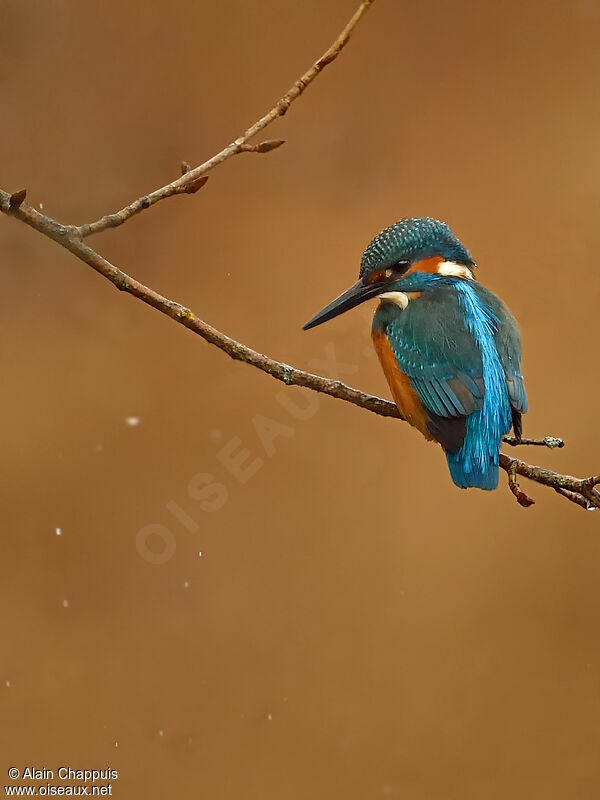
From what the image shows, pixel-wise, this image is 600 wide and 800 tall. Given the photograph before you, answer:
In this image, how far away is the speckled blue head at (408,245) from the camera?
1.26 m

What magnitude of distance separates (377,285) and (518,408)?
0.84ft

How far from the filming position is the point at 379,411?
3.92ft

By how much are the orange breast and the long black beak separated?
7 centimetres

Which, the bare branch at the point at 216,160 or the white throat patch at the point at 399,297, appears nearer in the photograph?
the bare branch at the point at 216,160

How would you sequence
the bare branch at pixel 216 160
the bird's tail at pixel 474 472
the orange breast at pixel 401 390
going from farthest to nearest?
the orange breast at pixel 401 390 < the bird's tail at pixel 474 472 < the bare branch at pixel 216 160

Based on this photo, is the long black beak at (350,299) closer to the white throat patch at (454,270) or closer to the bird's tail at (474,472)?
the white throat patch at (454,270)

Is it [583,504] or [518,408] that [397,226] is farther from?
[583,504]

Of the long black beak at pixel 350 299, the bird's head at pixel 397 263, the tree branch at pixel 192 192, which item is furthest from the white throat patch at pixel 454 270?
the tree branch at pixel 192 192

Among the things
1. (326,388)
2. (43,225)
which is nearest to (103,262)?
(43,225)

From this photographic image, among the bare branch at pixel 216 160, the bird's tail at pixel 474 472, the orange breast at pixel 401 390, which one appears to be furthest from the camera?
the orange breast at pixel 401 390

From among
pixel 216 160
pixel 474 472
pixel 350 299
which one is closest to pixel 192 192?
pixel 216 160

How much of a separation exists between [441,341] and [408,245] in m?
0.15

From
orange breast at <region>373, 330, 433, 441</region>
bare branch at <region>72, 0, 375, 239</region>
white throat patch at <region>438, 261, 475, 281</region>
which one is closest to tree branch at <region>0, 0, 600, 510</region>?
bare branch at <region>72, 0, 375, 239</region>

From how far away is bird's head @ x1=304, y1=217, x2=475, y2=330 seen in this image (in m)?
1.26
